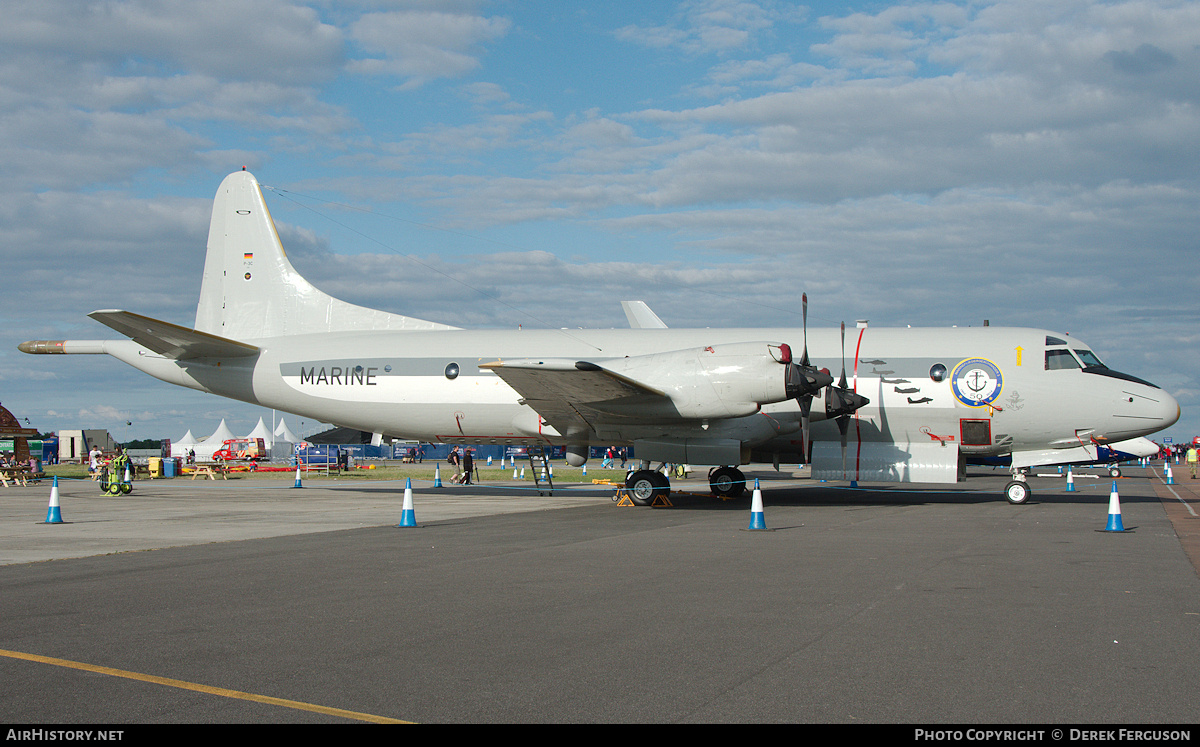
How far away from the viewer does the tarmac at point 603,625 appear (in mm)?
4777

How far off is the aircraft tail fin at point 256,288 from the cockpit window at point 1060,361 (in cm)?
1546

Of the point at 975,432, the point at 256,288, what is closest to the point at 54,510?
the point at 256,288

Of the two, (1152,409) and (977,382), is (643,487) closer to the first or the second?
(977,382)

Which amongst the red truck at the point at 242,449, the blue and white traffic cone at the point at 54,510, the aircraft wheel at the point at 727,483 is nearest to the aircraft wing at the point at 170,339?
the blue and white traffic cone at the point at 54,510

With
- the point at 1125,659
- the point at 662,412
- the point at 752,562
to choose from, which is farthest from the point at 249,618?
the point at 662,412

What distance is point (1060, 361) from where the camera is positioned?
1945 centimetres

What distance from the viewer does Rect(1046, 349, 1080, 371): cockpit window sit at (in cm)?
1939

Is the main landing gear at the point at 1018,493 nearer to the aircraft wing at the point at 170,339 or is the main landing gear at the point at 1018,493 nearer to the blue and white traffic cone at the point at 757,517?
the blue and white traffic cone at the point at 757,517

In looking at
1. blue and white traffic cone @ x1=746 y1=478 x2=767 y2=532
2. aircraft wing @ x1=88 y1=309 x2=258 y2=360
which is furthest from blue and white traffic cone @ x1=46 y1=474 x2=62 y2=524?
blue and white traffic cone @ x1=746 y1=478 x2=767 y2=532

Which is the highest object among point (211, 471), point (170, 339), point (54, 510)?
point (170, 339)

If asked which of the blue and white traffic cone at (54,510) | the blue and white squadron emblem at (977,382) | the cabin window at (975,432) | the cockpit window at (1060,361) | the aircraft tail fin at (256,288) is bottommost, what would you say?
the blue and white traffic cone at (54,510)

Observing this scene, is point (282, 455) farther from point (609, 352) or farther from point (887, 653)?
point (887, 653)

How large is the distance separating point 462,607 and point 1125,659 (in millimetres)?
5053

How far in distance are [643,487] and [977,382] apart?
788cm
